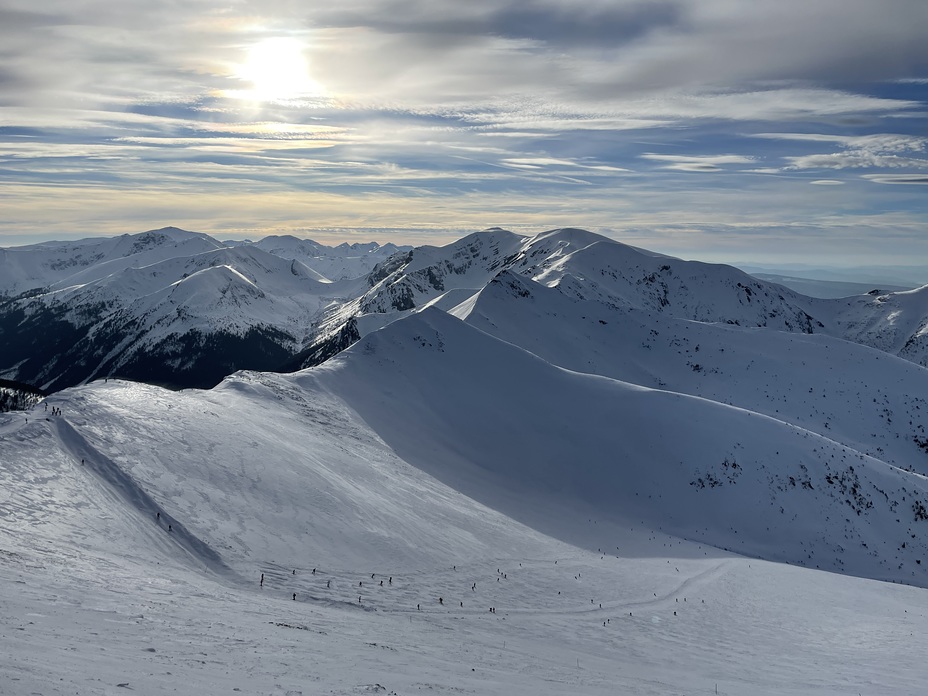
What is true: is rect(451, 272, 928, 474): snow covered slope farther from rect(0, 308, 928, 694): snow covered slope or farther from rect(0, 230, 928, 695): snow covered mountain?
rect(0, 308, 928, 694): snow covered slope

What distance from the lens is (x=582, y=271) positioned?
582ft

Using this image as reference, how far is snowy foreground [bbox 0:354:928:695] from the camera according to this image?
15.7 metres

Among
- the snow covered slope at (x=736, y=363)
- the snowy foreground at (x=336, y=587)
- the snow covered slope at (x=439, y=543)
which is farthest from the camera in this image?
the snow covered slope at (x=736, y=363)

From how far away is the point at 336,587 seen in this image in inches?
979

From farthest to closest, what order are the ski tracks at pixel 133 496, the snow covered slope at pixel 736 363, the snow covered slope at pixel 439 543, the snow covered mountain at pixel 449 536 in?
the snow covered slope at pixel 736 363
the ski tracks at pixel 133 496
the snow covered mountain at pixel 449 536
the snow covered slope at pixel 439 543

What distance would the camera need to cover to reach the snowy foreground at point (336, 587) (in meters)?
15.7

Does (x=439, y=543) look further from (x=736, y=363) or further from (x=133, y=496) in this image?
(x=736, y=363)

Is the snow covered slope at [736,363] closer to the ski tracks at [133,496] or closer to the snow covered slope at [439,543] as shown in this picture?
the snow covered slope at [439,543]

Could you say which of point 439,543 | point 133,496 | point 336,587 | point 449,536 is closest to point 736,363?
point 449,536

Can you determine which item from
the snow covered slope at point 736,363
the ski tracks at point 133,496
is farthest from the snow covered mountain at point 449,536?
the snow covered slope at point 736,363

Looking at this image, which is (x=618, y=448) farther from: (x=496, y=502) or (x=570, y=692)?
(x=570, y=692)

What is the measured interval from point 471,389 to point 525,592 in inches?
1375

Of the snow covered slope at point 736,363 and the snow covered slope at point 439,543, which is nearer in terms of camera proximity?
the snow covered slope at point 439,543

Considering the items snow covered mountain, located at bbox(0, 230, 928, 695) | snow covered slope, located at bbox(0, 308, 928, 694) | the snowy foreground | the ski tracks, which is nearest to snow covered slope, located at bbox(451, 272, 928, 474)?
snow covered mountain, located at bbox(0, 230, 928, 695)
